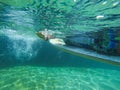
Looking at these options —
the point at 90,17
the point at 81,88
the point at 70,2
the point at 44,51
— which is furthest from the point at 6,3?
the point at 44,51

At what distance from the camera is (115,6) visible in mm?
6992

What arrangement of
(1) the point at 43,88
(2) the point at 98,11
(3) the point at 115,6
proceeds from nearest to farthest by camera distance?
(3) the point at 115,6 → (2) the point at 98,11 → (1) the point at 43,88

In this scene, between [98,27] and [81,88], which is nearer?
[98,27]

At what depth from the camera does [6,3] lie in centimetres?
916

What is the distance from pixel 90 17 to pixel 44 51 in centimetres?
3460

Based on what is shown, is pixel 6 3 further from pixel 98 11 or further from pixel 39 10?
pixel 98 11

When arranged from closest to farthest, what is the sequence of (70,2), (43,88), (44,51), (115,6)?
(115,6)
(70,2)
(43,88)
(44,51)

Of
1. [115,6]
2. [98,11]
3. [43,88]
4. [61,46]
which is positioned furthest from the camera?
[43,88]

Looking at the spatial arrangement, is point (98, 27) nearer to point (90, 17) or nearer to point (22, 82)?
point (90, 17)

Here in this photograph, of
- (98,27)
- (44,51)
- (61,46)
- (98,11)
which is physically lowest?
(44,51)

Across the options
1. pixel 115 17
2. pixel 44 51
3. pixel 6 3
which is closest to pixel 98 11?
pixel 115 17

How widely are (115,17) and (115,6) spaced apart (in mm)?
1309

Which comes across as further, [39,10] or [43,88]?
[43,88]

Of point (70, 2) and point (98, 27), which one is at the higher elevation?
point (70, 2)
